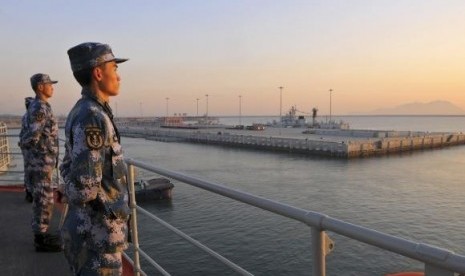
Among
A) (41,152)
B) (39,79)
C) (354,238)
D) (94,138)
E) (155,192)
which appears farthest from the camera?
(155,192)

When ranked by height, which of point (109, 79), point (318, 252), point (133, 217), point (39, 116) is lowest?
point (133, 217)

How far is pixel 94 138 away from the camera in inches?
74.7

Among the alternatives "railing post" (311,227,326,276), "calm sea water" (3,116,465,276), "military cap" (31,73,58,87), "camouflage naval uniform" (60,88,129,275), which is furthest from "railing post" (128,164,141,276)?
"calm sea water" (3,116,465,276)

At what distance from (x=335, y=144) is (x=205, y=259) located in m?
36.4

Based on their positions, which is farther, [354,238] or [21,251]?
[21,251]

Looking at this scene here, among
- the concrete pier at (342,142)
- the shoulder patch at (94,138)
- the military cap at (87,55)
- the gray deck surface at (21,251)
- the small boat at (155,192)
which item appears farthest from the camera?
the concrete pier at (342,142)

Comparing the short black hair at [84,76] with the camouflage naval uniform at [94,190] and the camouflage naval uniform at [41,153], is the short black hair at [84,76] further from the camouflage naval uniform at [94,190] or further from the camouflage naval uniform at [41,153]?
the camouflage naval uniform at [41,153]

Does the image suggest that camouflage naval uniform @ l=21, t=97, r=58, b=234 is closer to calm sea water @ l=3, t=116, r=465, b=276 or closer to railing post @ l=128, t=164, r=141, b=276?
railing post @ l=128, t=164, r=141, b=276

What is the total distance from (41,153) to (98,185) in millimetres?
2599

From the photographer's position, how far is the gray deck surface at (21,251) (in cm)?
389

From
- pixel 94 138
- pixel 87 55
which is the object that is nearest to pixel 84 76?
pixel 87 55

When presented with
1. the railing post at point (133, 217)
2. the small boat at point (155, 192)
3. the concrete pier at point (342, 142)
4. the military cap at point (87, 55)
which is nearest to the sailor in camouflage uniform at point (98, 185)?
the military cap at point (87, 55)

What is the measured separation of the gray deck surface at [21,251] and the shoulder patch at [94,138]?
243 centimetres

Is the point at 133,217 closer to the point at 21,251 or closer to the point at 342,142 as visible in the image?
the point at 21,251
